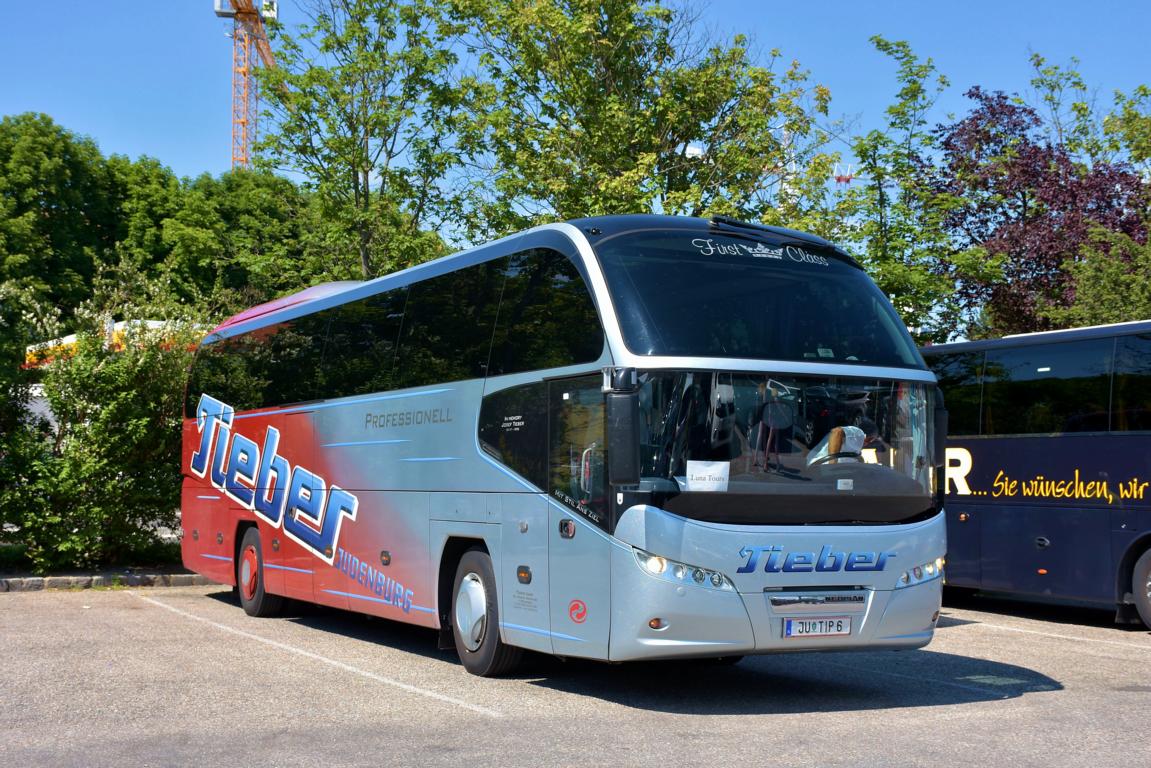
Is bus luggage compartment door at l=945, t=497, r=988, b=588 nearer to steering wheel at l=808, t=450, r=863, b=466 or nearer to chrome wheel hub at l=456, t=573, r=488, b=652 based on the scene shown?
steering wheel at l=808, t=450, r=863, b=466

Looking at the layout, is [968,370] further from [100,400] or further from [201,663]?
[100,400]

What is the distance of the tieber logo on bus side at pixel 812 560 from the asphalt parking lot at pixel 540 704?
3.26ft

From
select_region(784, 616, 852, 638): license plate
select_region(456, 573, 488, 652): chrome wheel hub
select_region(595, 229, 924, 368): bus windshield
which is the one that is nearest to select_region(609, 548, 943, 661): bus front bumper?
select_region(784, 616, 852, 638): license plate

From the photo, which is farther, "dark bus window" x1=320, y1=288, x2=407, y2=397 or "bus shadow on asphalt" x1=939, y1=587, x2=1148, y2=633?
"bus shadow on asphalt" x1=939, y1=587, x2=1148, y2=633

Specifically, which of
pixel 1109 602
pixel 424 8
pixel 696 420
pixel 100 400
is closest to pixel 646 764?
pixel 696 420

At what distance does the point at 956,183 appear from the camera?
98.4ft

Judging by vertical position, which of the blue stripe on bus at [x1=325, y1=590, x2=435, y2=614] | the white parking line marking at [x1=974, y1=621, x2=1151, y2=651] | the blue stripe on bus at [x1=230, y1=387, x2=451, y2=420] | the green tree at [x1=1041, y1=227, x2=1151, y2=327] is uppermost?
the green tree at [x1=1041, y1=227, x2=1151, y2=327]

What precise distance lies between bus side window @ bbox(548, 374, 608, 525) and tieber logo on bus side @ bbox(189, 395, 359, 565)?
4.25 meters

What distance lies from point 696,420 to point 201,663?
5.34 meters

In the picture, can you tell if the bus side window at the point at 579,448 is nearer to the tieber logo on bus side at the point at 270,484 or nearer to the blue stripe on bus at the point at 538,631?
the blue stripe on bus at the point at 538,631

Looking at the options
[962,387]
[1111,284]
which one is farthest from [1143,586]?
[1111,284]

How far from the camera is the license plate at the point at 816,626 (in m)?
9.00

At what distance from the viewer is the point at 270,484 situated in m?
15.5

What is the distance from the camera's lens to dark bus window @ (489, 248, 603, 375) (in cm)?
955
